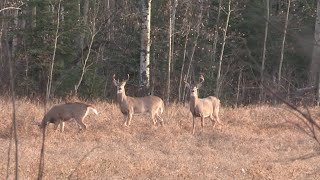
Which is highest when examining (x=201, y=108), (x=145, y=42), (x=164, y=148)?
(x=145, y=42)

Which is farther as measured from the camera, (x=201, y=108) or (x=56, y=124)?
(x=201, y=108)

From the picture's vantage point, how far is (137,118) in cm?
1403

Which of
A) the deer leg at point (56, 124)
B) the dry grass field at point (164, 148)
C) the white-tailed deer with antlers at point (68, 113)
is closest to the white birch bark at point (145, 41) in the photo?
the dry grass field at point (164, 148)

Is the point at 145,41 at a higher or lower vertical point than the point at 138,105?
higher

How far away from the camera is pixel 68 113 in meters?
12.0

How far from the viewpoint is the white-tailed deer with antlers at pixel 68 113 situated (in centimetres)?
1174

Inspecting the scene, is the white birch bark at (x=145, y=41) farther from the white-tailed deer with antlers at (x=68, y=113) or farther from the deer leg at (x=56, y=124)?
the deer leg at (x=56, y=124)

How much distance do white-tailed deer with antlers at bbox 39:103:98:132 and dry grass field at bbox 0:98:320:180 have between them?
0.71 ft

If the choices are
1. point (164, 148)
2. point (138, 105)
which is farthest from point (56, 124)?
point (138, 105)

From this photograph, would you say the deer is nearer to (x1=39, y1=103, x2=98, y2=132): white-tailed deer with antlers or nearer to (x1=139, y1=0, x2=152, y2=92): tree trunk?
(x1=39, y1=103, x2=98, y2=132): white-tailed deer with antlers

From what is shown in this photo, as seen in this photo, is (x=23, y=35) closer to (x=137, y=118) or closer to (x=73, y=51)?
(x=73, y=51)

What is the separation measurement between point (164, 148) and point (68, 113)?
8.29ft

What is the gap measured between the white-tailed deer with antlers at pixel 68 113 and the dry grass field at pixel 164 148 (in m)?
0.22

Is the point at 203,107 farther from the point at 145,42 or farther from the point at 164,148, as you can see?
the point at 145,42
